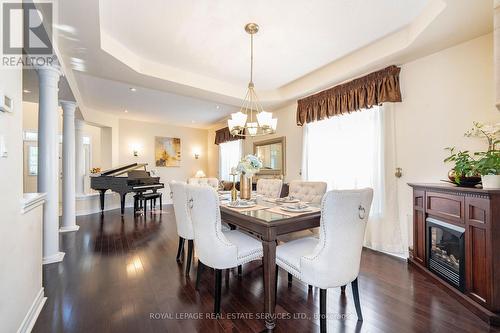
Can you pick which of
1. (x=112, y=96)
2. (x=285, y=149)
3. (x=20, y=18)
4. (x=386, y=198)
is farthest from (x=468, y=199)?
(x=112, y=96)

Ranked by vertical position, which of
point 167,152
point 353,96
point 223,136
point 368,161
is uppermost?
point 353,96

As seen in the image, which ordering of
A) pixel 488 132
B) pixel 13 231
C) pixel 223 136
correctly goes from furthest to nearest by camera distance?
pixel 223 136 < pixel 488 132 < pixel 13 231

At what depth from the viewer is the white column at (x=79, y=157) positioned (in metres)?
5.45

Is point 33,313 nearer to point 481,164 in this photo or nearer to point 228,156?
point 481,164

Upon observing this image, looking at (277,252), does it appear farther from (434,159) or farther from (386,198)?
(434,159)

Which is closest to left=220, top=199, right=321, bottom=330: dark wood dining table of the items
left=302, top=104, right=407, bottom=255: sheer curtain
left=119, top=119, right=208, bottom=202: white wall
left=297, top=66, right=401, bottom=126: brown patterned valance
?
left=302, top=104, right=407, bottom=255: sheer curtain

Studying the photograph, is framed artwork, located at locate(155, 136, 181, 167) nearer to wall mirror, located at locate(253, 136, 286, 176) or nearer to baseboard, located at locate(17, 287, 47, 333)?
wall mirror, located at locate(253, 136, 286, 176)

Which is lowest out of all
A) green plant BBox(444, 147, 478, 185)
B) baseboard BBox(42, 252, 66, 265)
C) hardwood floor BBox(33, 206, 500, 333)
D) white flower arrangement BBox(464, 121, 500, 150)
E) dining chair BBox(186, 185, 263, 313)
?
hardwood floor BBox(33, 206, 500, 333)

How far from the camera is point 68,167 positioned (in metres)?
4.04

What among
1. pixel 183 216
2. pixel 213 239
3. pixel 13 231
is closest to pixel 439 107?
pixel 213 239

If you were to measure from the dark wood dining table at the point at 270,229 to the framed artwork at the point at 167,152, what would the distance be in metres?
6.03

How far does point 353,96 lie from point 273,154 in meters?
2.16

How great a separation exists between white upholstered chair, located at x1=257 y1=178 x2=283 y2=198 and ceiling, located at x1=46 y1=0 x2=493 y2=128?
1.84 m

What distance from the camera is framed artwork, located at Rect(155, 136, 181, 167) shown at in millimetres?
7184
